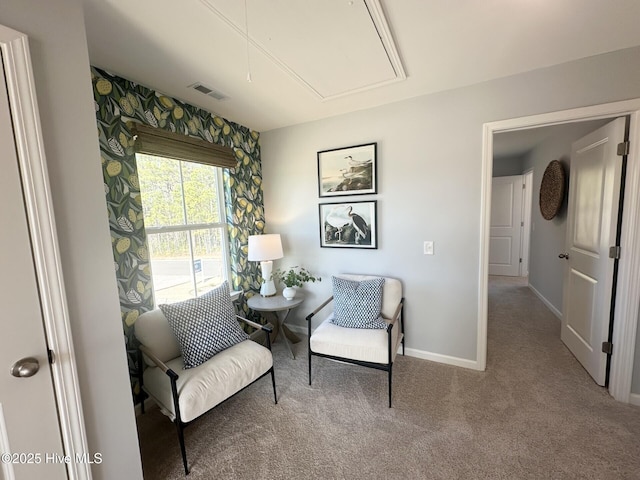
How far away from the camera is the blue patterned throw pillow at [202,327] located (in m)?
1.81

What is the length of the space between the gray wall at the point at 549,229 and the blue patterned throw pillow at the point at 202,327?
396 centimetres

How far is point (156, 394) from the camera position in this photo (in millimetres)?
1715

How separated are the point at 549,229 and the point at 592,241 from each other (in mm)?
1897

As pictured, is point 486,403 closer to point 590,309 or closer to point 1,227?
point 590,309

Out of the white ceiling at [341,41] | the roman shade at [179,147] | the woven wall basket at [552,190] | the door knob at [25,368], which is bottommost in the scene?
the door knob at [25,368]

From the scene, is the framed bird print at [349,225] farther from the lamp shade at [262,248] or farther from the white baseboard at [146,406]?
the white baseboard at [146,406]

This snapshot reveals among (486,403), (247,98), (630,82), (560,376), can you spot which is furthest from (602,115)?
(247,98)

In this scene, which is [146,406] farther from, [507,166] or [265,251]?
[507,166]

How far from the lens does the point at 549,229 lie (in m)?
3.73

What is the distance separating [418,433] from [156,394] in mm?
1742

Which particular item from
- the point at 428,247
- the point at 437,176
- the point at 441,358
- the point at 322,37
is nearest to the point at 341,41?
the point at 322,37

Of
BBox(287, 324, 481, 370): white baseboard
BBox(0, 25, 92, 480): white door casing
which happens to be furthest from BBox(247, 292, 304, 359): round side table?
BBox(0, 25, 92, 480): white door casing

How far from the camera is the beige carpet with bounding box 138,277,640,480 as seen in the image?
1.50 meters

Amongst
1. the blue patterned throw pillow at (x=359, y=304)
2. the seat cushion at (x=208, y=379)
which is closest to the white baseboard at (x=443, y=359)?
the blue patterned throw pillow at (x=359, y=304)
